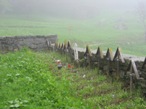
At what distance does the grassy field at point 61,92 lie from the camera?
9.41 meters

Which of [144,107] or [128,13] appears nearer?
[144,107]

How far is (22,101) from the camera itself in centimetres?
921

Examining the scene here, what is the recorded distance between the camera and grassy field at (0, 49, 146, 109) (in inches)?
371

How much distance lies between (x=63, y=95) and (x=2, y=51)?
17.1 metres

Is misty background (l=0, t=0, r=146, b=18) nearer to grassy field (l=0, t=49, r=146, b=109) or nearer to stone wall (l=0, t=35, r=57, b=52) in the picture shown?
stone wall (l=0, t=35, r=57, b=52)

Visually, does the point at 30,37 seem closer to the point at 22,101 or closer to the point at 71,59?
the point at 71,59

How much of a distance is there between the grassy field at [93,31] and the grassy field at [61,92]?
24.9 metres

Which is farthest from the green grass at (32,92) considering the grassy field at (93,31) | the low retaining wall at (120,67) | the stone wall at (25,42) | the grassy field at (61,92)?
the grassy field at (93,31)

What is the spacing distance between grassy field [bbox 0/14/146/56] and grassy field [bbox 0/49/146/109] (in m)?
24.9

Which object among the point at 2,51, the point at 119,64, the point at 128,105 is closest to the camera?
the point at 128,105

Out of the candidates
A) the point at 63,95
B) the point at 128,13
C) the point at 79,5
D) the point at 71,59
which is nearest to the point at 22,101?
the point at 63,95

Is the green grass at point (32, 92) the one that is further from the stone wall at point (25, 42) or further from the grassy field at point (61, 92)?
the stone wall at point (25, 42)

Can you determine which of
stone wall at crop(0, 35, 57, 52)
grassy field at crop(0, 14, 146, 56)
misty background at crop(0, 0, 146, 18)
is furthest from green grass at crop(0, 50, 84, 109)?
misty background at crop(0, 0, 146, 18)

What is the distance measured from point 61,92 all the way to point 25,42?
18709 millimetres
